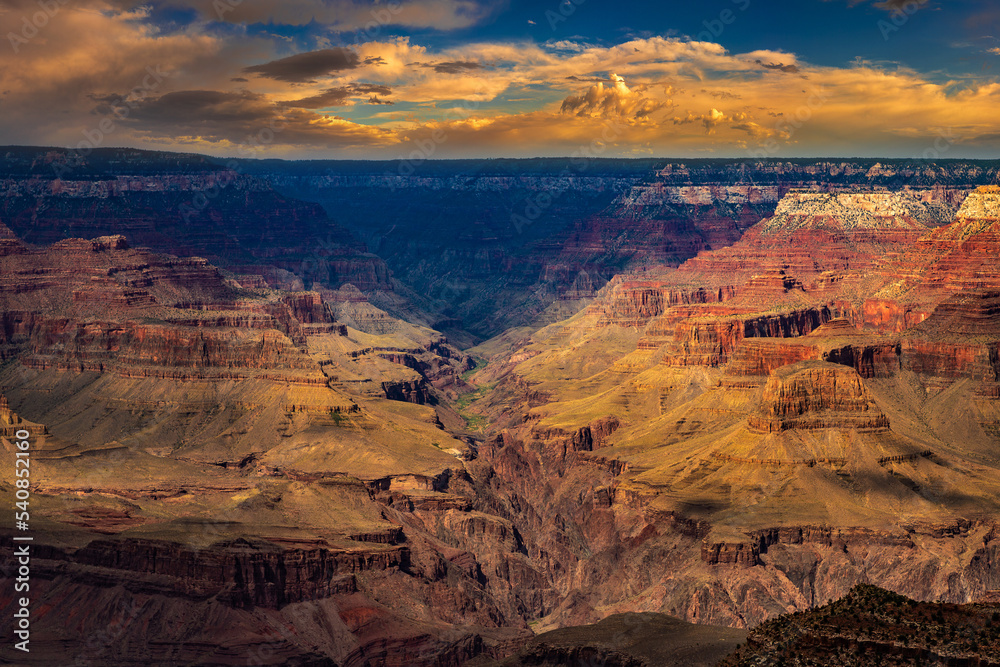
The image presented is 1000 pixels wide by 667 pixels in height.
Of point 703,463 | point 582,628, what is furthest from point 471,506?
point 582,628

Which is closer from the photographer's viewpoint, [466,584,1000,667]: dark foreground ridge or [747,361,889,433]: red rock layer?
[466,584,1000,667]: dark foreground ridge

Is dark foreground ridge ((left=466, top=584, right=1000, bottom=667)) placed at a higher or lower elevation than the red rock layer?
higher

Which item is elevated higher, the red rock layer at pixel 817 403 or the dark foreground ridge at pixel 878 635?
the dark foreground ridge at pixel 878 635

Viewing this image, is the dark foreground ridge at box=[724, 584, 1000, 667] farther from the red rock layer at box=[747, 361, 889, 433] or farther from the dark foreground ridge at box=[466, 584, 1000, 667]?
the red rock layer at box=[747, 361, 889, 433]

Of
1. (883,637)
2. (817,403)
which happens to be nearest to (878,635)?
(883,637)

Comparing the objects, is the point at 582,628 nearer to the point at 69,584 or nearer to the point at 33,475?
the point at 69,584

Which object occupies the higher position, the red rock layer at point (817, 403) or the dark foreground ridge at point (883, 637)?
the dark foreground ridge at point (883, 637)

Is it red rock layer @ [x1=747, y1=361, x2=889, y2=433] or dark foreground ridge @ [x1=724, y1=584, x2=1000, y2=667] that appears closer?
dark foreground ridge @ [x1=724, y1=584, x2=1000, y2=667]

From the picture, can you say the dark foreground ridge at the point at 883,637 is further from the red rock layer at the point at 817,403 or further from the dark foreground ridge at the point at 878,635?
the red rock layer at the point at 817,403

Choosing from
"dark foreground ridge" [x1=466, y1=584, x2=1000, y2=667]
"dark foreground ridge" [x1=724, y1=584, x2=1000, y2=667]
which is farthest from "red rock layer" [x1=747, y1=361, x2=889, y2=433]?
"dark foreground ridge" [x1=724, y1=584, x2=1000, y2=667]

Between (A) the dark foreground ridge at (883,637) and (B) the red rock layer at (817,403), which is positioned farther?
(B) the red rock layer at (817,403)

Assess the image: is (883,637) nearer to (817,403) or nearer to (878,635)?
(878,635)

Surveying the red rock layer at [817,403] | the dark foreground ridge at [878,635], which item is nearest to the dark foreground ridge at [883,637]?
the dark foreground ridge at [878,635]
